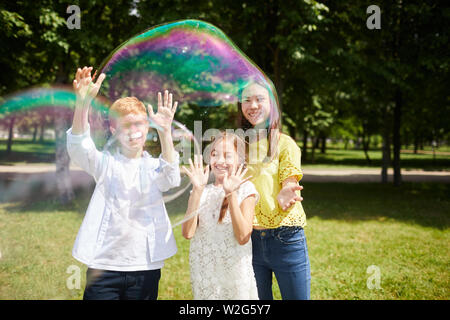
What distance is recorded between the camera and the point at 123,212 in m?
2.04

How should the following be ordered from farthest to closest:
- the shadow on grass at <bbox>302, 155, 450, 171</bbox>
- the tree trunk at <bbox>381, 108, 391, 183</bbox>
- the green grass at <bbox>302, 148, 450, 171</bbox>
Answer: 1. the green grass at <bbox>302, 148, 450, 171</bbox>
2. the shadow on grass at <bbox>302, 155, 450, 171</bbox>
3. the tree trunk at <bbox>381, 108, 391, 183</bbox>

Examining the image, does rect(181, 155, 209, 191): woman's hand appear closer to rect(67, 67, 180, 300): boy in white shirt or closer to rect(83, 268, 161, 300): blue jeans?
rect(67, 67, 180, 300): boy in white shirt

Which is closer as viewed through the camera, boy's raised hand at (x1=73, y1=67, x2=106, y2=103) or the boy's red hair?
boy's raised hand at (x1=73, y1=67, x2=106, y2=103)

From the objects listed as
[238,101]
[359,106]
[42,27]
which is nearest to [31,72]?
[42,27]

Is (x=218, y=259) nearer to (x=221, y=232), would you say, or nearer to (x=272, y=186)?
(x=221, y=232)

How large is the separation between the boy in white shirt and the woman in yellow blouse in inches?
23.0

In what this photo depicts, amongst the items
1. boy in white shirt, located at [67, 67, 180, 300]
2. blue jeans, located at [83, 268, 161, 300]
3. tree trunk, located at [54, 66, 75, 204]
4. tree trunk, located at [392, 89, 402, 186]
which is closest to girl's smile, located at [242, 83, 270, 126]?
boy in white shirt, located at [67, 67, 180, 300]

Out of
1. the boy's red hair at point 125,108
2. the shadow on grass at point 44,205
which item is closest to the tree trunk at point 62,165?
the shadow on grass at point 44,205

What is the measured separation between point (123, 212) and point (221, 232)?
0.63m

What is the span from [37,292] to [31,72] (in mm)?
8920

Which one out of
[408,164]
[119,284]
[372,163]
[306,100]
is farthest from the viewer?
[372,163]

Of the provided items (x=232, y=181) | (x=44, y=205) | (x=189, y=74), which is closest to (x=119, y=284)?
(x=232, y=181)

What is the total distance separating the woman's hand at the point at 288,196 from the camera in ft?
6.64

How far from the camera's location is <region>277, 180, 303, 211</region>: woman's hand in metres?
2.03
